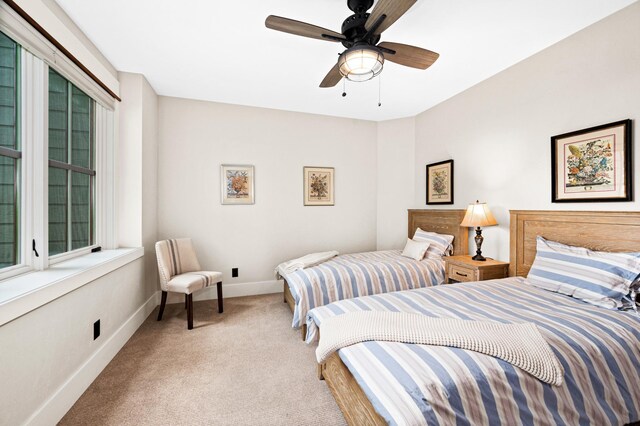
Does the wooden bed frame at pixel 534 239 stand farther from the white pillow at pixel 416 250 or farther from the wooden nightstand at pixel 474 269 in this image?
the white pillow at pixel 416 250

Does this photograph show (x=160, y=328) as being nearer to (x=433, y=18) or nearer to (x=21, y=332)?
(x=21, y=332)

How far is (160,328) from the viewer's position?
2.88 meters

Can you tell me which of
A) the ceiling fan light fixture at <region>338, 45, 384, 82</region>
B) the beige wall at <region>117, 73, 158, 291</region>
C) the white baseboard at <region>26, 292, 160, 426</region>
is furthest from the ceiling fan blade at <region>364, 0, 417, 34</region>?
the white baseboard at <region>26, 292, 160, 426</region>

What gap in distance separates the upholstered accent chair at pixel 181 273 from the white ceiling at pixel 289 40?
75.5 inches

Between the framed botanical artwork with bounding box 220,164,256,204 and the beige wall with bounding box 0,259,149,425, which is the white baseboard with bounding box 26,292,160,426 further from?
the framed botanical artwork with bounding box 220,164,256,204

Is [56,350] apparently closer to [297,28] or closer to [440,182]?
[297,28]

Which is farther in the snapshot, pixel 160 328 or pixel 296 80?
pixel 296 80

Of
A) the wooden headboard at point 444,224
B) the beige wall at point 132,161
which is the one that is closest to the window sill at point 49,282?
the beige wall at point 132,161

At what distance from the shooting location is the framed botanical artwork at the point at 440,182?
3.67 m

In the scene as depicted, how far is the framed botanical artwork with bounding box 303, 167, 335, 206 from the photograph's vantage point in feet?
13.7

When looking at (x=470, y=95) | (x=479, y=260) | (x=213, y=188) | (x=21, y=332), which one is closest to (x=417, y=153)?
(x=470, y=95)

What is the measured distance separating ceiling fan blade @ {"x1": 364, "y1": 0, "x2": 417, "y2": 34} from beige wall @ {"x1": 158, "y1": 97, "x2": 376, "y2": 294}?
2530mm

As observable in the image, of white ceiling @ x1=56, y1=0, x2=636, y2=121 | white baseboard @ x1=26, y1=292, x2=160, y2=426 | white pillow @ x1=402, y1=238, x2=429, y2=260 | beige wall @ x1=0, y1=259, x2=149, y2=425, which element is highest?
white ceiling @ x1=56, y1=0, x2=636, y2=121

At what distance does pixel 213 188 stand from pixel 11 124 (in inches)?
84.8
